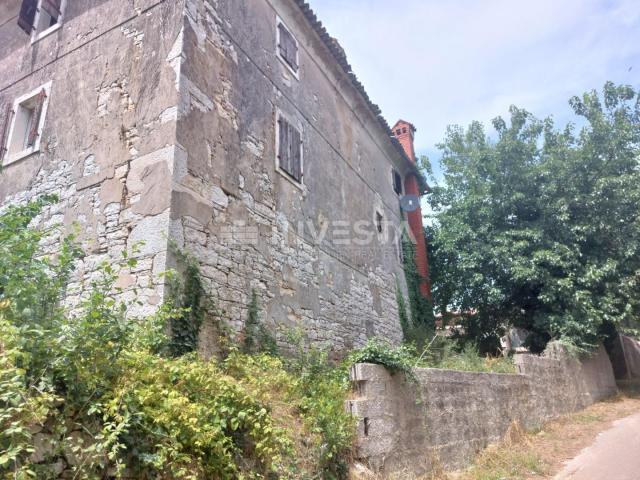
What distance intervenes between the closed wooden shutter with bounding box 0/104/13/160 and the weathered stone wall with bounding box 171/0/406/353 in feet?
12.8

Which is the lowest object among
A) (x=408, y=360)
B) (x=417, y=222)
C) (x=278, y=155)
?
(x=408, y=360)

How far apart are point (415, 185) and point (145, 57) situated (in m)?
10.8

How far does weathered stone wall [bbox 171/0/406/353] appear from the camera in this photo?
6.17m

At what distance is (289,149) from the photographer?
27.3 feet

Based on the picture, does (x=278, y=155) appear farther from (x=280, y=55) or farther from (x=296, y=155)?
(x=280, y=55)

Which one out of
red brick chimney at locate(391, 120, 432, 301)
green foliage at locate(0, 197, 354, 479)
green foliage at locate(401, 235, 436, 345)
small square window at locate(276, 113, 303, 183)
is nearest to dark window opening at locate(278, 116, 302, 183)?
small square window at locate(276, 113, 303, 183)

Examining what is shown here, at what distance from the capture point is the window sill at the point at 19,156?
736cm

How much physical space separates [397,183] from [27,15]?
1027cm

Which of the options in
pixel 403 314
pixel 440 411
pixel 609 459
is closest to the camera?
pixel 440 411

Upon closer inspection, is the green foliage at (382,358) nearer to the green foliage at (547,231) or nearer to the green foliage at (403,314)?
the green foliage at (403,314)

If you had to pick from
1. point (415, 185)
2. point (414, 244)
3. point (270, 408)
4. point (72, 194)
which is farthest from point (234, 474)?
point (415, 185)

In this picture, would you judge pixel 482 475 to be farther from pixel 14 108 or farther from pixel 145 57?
pixel 14 108

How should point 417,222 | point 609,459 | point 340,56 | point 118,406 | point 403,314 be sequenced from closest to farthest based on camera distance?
point 118,406
point 609,459
point 340,56
point 403,314
point 417,222

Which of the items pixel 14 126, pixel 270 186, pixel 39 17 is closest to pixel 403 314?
pixel 270 186
